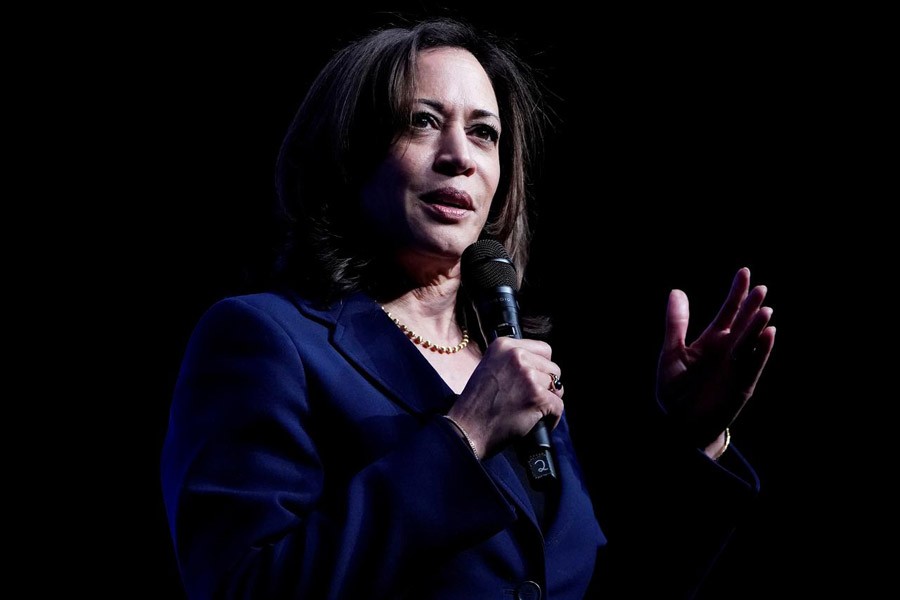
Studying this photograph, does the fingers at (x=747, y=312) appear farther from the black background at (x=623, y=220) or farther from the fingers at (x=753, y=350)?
the black background at (x=623, y=220)

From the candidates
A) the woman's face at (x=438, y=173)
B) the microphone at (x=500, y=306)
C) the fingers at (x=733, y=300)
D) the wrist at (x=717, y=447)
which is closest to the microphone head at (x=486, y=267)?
the microphone at (x=500, y=306)

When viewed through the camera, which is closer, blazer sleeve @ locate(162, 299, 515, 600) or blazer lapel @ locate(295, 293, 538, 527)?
blazer sleeve @ locate(162, 299, 515, 600)

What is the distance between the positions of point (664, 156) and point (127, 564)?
7.03 ft

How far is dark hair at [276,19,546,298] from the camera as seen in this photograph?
153cm

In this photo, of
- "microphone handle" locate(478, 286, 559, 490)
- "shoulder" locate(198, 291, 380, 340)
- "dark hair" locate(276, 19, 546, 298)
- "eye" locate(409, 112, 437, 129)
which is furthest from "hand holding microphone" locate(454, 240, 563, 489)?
"eye" locate(409, 112, 437, 129)

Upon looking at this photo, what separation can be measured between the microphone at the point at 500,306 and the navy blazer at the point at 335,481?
0.07 m

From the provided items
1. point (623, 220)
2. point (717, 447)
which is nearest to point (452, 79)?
point (717, 447)

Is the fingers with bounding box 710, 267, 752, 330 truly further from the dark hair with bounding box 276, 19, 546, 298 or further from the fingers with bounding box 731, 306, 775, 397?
the dark hair with bounding box 276, 19, 546, 298

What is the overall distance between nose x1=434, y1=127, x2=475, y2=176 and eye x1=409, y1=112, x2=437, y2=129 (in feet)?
0.11

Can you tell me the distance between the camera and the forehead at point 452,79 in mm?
1570

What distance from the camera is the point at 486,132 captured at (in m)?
1.63

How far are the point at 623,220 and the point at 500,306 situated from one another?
1.54m

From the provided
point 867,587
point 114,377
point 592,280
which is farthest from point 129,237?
point 867,587

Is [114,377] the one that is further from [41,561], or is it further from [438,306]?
[438,306]
